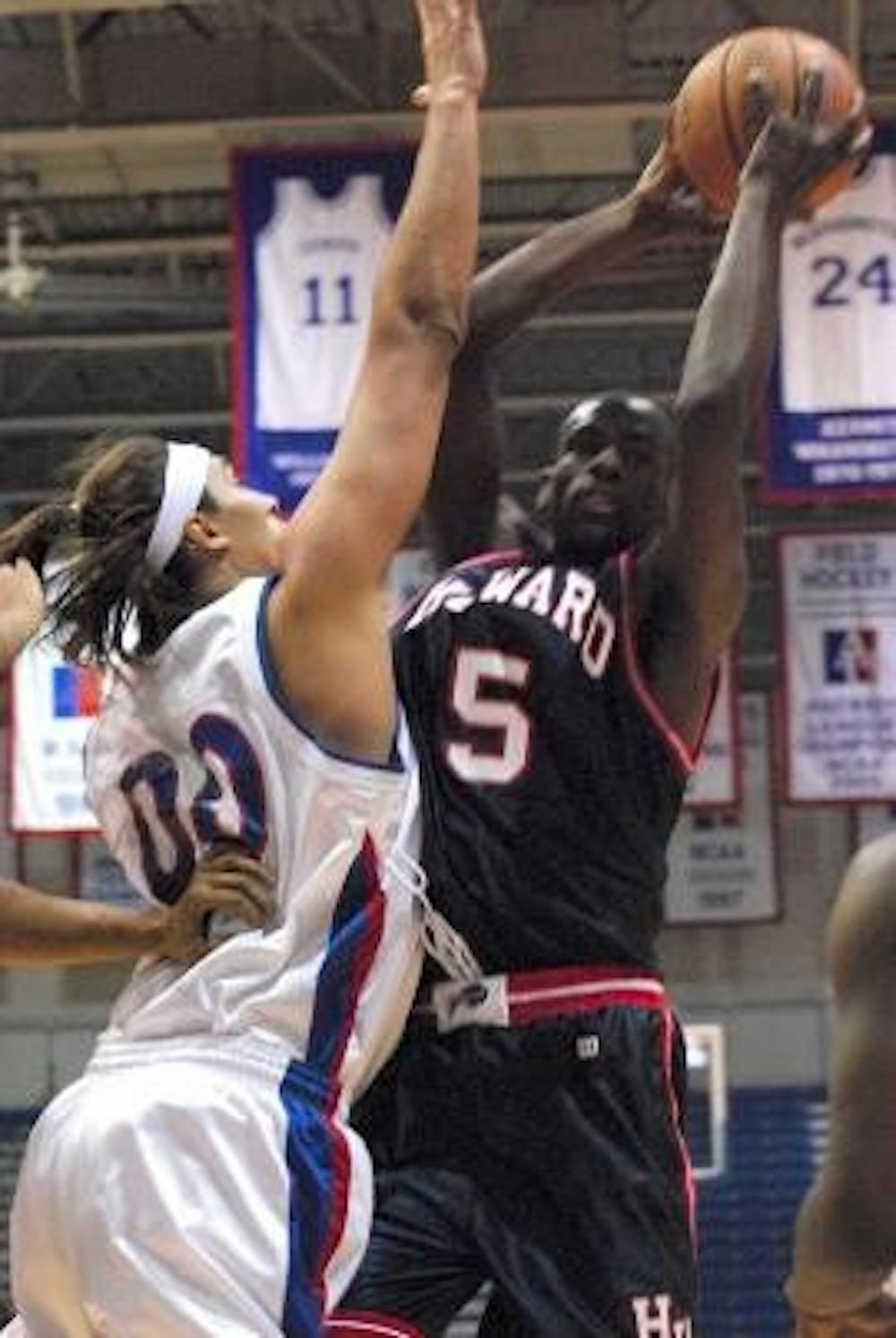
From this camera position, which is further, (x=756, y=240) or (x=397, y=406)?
(x=756, y=240)

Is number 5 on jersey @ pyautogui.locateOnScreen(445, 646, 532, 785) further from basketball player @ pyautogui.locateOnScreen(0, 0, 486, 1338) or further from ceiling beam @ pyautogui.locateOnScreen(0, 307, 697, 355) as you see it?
ceiling beam @ pyautogui.locateOnScreen(0, 307, 697, 355)

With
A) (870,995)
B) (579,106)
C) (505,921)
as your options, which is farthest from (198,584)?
(579,106)

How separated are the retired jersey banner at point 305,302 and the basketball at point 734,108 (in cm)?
532

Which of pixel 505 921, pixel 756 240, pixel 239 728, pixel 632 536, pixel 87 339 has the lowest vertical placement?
pixel 505 921

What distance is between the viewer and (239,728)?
3.22 metres

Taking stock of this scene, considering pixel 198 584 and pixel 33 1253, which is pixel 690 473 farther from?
pixel 33 1253

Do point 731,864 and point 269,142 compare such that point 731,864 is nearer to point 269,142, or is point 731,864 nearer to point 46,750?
point 46,750

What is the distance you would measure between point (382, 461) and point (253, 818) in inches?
18.2

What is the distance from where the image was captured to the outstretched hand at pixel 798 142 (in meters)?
3.81

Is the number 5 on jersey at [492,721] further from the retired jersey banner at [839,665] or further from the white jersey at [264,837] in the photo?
the retired jersey banner at [839,665]

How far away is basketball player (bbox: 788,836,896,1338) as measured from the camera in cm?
407

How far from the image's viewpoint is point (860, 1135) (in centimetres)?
411

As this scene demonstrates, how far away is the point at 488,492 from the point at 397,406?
0.83 m

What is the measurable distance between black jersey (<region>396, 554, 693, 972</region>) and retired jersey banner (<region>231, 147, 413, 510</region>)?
571 centimetres
